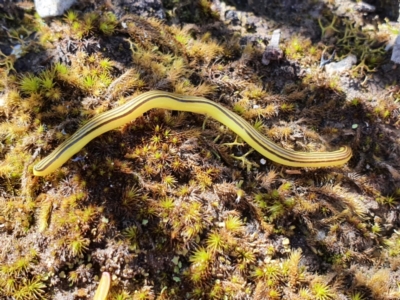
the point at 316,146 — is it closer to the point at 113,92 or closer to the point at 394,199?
the point at 394,199

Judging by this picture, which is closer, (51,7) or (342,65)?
(51,7)

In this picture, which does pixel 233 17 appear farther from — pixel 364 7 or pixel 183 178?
pixel 183 178

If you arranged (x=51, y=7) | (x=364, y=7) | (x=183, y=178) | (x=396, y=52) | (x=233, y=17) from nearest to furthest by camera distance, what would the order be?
(x=183, y=178) → (x=51, y=7) → (x=396, y=52) → (x=233, y=17) → (x=364, y=7)

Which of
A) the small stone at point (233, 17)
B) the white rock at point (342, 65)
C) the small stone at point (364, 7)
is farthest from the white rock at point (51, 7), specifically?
the small stone at point (364, 7)

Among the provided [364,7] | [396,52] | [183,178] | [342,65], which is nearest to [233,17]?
[342,65]

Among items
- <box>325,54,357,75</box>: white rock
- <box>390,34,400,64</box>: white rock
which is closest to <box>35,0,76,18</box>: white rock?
<box>325,54,357,75</box>: white rock

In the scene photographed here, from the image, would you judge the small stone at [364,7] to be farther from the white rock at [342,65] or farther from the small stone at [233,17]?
the small stone at [233,17]

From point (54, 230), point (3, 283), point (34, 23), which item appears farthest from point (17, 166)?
point (34, 23)
